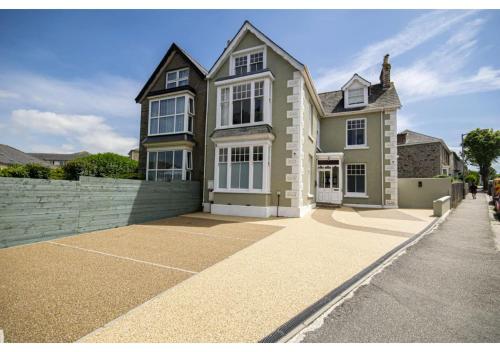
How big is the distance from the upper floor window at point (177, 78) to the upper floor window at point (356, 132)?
12.1m

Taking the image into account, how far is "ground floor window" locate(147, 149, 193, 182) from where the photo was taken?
47.2ft

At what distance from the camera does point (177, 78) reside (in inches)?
623

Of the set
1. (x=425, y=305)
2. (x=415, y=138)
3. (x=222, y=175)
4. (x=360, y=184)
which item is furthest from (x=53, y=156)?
(x=425, y=305)

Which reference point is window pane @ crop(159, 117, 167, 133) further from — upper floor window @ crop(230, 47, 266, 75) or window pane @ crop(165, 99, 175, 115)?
upper floor window @ crop(230, 47, 266, 75)

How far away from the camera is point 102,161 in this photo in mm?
16938

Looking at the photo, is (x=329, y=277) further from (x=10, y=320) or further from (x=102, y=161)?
(x=102, y=161)

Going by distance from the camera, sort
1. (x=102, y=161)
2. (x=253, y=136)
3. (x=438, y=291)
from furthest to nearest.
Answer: (x=102, y=161), (x=253, y=136), (x=438, y=291)

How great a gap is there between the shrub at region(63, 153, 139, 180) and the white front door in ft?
41.3

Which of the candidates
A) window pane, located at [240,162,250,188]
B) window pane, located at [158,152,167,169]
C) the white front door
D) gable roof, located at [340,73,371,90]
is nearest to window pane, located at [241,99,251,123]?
window pane, located at [240,162,250,188]

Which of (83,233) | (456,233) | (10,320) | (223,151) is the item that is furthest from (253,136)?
(10,320)

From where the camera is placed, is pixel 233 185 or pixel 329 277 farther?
pixel 233 185

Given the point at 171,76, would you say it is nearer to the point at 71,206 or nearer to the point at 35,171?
the point at 35,171

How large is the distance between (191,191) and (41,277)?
9077mm

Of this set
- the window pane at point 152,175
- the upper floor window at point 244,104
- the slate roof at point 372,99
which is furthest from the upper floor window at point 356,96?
the window pane at point 152,175
